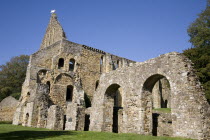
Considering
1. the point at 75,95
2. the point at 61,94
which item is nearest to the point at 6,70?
the point at 61,94

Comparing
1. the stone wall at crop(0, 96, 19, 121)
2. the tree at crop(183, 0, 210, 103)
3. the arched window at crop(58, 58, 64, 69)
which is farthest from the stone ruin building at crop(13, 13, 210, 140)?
the stone wall at crop(0, 96, 19, 121)

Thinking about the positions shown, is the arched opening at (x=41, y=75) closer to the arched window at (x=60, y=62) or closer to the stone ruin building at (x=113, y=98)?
the stone ruin building at (x=113, y=98)

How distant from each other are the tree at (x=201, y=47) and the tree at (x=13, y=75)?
1170 inches

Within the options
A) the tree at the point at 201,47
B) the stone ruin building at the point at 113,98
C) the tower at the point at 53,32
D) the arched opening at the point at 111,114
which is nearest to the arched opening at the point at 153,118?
the stone ruin building at the point at 113,98

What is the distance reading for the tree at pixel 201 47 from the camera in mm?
19164

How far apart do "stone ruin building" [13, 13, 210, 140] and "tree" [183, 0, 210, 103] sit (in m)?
3.56

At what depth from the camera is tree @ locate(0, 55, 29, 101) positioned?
125 ft

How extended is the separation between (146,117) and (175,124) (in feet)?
7.12

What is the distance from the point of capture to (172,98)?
11.3 metres

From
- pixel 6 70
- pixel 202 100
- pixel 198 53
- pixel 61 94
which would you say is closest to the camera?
pixel 202 100

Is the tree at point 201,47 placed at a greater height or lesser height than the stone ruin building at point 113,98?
greater

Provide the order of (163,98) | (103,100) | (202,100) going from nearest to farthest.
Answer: (202,100) < (103,100) < (163,98)

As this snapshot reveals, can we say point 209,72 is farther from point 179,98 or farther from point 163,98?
point 163,98

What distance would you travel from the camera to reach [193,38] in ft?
75.9
